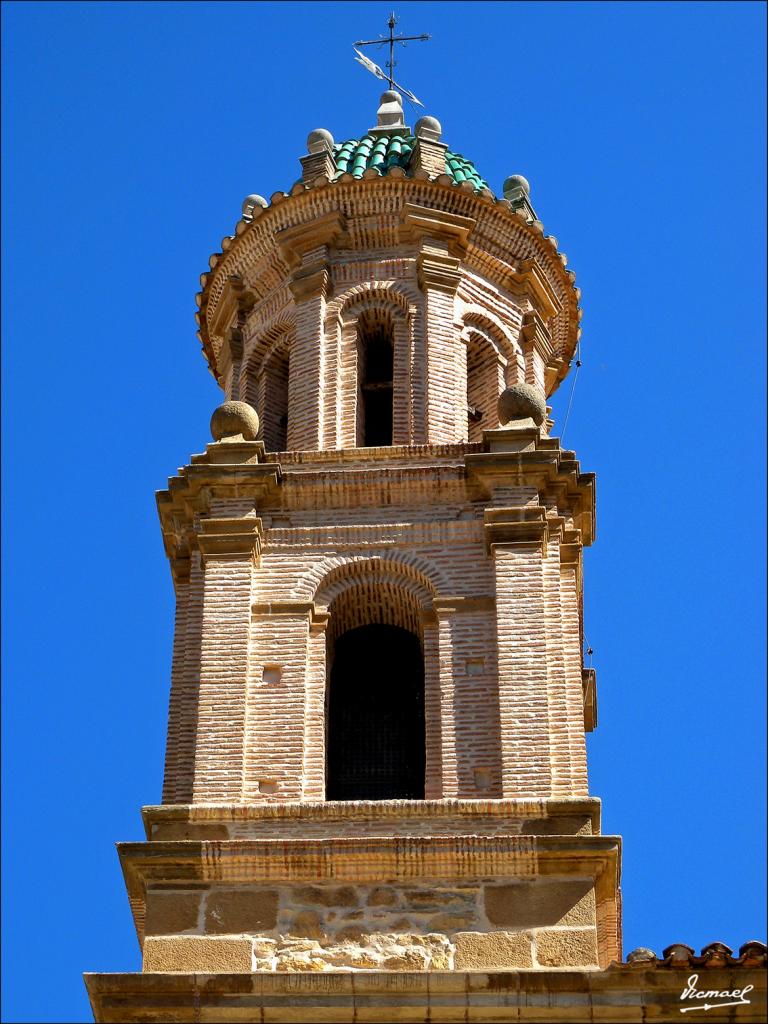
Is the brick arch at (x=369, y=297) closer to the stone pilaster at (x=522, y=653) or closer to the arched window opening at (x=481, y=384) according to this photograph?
the arched window opening at (x=481, y=384)

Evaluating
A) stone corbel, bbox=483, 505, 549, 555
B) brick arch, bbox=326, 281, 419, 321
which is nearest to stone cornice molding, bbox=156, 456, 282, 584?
stone corbel, bbox=483, 505, 549, 555

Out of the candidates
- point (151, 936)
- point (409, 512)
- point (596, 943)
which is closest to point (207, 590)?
point (409, 512)

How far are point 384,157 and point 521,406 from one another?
5.00m

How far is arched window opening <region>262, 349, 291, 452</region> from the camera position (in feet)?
82.3

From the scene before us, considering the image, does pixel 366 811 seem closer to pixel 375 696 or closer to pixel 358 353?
pixel 375 696

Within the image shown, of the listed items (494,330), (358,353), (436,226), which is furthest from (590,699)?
(436,226)

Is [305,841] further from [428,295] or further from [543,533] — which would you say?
[428,295]

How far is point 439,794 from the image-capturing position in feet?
67.2

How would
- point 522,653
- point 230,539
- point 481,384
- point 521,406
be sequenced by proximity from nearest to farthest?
point 522,653
point 230,539
point 521,406
point 481,384

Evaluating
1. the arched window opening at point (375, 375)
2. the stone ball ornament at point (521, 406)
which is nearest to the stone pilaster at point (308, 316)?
the arched window opening at point (375, 375)

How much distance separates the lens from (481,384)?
25250 mm

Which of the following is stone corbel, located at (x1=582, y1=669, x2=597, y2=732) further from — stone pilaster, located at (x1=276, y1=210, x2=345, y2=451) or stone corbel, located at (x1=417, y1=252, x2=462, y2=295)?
stone corbel, located at (x1=417, y1=252, x2=462, y2=295)

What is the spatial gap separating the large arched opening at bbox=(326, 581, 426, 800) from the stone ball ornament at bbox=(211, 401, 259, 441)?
203cm

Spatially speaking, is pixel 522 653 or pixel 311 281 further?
pixel 311 281
